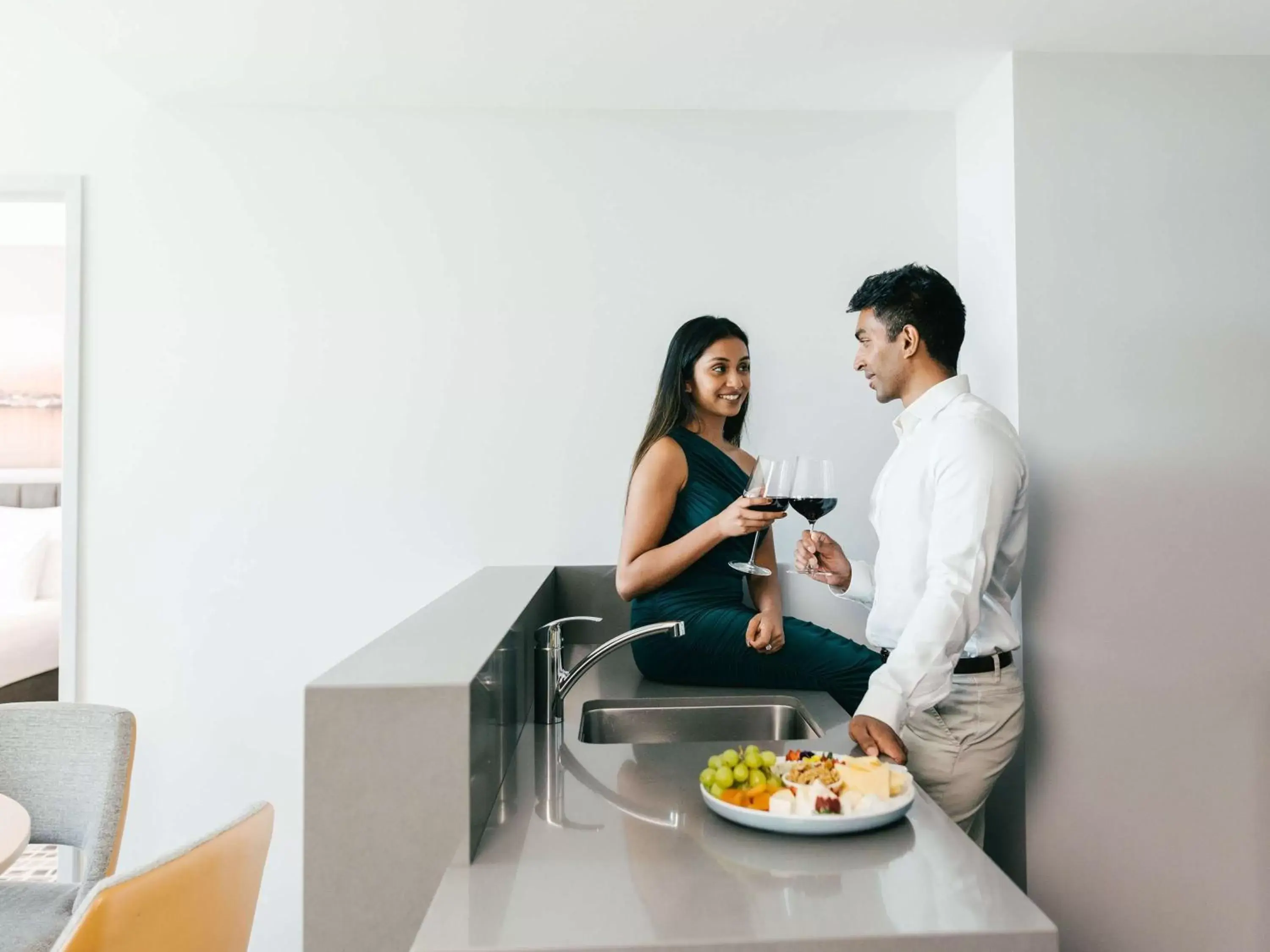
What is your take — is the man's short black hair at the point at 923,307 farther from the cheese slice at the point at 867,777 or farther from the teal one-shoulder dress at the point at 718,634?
the cheese slice at the point at 867,777

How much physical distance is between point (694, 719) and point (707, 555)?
39cm

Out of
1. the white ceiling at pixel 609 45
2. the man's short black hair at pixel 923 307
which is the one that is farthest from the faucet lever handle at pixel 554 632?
the white ceiling at pixel 609 45

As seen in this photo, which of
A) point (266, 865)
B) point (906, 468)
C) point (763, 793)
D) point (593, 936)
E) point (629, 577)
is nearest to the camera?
point (593, 936)

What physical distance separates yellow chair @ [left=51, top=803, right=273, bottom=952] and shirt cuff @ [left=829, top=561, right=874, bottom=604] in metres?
1.28

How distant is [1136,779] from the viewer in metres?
2.21

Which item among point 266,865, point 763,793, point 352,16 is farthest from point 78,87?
point 763,793

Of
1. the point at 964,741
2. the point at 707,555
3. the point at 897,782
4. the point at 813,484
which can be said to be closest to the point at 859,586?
the point at 707,555

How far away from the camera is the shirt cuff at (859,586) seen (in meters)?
2.13

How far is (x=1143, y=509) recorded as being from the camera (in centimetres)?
223

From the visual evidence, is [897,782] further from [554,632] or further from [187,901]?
[187,901]

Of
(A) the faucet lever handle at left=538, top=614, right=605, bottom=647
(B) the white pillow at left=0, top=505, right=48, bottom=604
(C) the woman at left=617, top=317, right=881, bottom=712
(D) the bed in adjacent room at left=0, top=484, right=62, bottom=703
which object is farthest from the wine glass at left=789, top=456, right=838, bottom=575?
(B) the white pillow at left=0, top=505, right=48, bottom=604

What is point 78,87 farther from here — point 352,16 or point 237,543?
point 237,543

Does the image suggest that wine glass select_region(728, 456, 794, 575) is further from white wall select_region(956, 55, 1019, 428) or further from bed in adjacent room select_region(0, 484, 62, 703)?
bed in adjacent room select_region(0, 484, 62, 703)

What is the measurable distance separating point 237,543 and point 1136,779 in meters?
2.36
